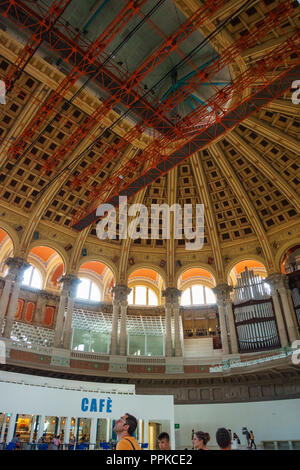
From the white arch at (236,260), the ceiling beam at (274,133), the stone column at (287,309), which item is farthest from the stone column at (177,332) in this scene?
the ceiling beam at (274,133)

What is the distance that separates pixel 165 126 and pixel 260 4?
1019 centimetres

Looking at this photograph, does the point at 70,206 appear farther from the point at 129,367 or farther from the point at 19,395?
the point at 19,395

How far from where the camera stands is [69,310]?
33.8m

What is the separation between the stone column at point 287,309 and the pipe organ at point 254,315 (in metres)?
1.22

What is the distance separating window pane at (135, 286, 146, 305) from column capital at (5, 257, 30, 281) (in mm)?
14972

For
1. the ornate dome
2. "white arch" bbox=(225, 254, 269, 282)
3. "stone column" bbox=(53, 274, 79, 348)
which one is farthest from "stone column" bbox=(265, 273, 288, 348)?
"stone column" bbox=(53, 274, 79, 348)

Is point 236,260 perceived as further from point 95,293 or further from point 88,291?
point 88,291

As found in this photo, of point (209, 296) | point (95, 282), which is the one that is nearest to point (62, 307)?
point (95, 282)

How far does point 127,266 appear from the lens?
3825 cm

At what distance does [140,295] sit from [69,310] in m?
11.2

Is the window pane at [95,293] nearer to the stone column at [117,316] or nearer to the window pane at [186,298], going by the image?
the stone column at [117,316]

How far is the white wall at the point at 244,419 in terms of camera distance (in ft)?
92.4
